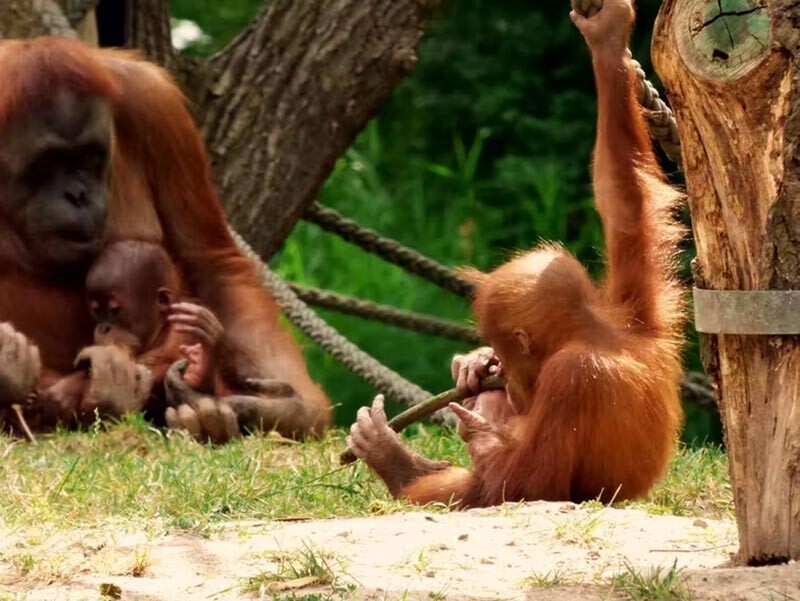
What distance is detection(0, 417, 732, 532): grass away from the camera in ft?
11.0

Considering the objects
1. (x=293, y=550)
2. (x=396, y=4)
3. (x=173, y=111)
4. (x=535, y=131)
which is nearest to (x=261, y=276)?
(x=173, y=111)

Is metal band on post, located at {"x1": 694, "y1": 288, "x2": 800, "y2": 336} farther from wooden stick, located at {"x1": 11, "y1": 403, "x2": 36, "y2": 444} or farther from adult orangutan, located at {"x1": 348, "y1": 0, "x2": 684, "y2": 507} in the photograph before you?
wooden stick, located at {"x1": 11, "y1": 403, "x2": 36, "y2": 444}

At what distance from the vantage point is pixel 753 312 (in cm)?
268

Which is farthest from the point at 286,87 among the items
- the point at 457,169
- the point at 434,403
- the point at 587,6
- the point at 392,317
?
the point at 457,169

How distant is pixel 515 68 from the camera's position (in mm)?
9586

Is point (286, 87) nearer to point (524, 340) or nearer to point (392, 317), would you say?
point (392, 317)

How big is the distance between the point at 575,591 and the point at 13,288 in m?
3.04

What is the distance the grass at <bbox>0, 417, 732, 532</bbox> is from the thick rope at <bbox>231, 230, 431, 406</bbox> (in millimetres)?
961

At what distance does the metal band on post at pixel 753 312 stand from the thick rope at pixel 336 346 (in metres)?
2.88

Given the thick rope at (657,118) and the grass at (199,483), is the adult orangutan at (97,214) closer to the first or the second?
the grass at (199,483)

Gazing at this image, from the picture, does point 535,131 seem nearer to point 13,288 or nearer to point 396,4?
point 396,4

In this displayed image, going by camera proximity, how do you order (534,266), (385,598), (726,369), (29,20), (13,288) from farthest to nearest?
(29,20) → (13,288) → (534,266) → (726,369) → (385,598)

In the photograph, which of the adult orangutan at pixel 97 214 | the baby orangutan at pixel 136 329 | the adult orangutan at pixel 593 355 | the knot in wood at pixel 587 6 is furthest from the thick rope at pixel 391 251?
the knot in wood at pixel 587 6

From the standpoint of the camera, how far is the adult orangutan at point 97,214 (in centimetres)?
506
